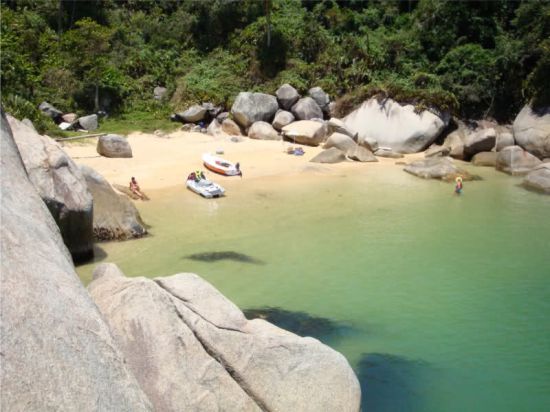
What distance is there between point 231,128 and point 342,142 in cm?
593

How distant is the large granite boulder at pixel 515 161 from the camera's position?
84.8 feet

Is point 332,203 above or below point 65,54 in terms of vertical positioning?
below

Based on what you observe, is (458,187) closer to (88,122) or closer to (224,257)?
(224,257)

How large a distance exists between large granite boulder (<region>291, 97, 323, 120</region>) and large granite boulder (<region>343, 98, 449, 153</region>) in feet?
5.67

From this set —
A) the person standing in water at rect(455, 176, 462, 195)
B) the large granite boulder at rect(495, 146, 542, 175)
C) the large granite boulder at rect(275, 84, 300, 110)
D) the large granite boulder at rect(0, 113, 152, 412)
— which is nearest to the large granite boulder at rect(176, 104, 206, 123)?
the large granite boulder at rect(275, 84, 300, 110)

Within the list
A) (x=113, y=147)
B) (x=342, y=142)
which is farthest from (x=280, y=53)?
→ (x=113, y=147)

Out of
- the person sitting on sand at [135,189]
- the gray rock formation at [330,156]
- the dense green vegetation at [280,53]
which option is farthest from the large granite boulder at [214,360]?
the dense green vegetation at [280,53]

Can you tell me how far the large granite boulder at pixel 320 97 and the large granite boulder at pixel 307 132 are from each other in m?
2.89

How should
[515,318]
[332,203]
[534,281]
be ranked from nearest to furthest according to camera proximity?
[515,318] < [534,281] < [332,203]

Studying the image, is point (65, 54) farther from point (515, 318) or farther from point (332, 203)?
point (515, 318)

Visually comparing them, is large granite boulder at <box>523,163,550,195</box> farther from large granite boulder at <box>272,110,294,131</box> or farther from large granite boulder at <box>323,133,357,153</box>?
large granite boulder at <box>272,110,294,131</box>

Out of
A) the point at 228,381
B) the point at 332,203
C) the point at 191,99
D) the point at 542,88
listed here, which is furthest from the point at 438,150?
the point at 228,381

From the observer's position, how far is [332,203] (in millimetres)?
20891

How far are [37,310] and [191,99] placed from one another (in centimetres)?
2889
